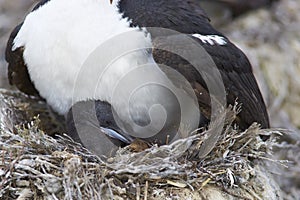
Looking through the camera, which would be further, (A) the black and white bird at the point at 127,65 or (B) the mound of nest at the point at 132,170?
(A) the black and white bird at the point at 127,65

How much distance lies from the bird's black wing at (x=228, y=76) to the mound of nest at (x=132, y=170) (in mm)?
112

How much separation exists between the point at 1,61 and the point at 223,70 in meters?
2.62

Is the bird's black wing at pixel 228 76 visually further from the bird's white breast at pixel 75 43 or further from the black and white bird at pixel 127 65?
the bird's white breast at pixel 75 43

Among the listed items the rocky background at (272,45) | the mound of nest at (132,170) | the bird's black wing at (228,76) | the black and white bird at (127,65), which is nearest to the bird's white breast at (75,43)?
the black and white bird at (127,65)

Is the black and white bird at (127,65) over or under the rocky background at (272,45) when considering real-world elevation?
over

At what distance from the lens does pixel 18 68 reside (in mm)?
3188

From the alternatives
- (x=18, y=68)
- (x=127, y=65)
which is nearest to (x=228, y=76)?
(x=127, y=65)

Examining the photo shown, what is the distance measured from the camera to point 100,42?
273 cm

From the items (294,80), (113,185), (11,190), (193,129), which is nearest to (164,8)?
(193,129)

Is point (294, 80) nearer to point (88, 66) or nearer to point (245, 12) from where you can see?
point (245, 12)

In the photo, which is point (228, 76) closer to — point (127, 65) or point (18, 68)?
point (127, 65)

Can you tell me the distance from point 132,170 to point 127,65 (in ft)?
1.56

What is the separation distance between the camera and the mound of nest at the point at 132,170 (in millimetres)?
2471

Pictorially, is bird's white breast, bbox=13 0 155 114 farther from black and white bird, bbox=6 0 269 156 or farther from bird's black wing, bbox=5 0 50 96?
bird's black wing, bbox=5 0 50 96
